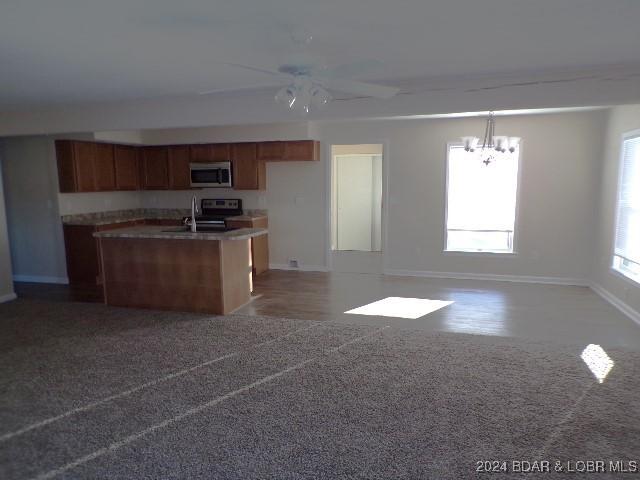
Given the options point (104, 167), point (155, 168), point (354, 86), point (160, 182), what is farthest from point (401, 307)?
point (104, 167)

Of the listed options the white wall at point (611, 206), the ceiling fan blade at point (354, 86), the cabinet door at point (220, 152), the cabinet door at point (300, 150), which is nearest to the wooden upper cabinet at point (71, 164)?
the cabinet door at point (220, 152)

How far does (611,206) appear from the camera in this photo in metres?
5.18

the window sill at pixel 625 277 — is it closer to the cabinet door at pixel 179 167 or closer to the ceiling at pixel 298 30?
the ceiling at pixel 298 30

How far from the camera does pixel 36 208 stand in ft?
20.2

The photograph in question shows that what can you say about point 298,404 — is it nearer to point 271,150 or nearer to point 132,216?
point 271,150

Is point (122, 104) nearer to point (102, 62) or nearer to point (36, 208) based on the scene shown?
point (102, 62)

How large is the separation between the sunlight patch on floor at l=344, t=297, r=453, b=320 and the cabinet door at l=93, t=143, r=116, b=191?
4.28 metres

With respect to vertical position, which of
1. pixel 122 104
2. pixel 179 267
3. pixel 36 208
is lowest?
pixel 179 267

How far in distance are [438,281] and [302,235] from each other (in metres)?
2.25

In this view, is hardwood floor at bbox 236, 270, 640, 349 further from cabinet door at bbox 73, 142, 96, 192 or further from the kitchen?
cabinet door at bbox 73, 142, 96, 192

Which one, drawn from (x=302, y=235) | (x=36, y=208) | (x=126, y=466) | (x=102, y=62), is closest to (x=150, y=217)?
(x=36, y=208)

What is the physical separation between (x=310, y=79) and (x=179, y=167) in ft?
15.8

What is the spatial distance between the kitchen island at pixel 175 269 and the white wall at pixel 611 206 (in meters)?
4.08

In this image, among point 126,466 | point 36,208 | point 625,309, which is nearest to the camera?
point 126,466
